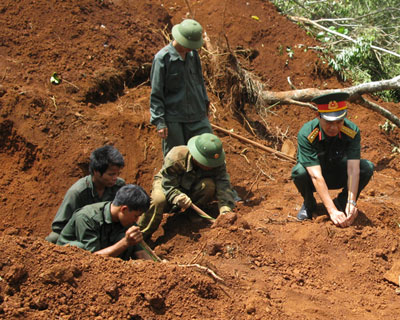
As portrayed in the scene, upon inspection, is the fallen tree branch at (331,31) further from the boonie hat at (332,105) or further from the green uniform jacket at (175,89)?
the boonie hat at (332,105)

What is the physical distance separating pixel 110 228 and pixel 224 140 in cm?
333

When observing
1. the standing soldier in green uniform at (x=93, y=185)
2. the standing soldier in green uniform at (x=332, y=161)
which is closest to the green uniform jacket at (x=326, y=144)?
the standing soldier in green uniform at (x=332, y=161)

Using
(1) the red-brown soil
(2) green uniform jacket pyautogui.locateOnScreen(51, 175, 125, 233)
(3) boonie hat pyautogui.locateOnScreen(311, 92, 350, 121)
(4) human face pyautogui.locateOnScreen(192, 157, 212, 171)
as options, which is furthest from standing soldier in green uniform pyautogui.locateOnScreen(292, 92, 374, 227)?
(2) green uniform jacket pyautogui.locateOnScreen(51, 175, 125, 233)

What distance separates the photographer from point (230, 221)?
13.2ft

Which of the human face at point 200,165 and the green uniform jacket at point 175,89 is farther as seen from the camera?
the green uniform jacket at point 175,89

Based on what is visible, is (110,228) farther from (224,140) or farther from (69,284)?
(224,140)

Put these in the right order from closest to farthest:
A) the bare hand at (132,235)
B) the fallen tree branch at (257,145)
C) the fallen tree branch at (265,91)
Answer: the bare hand at (132,235) < the fallen tree branch at (257,145) < the fallen tree branch at (265,91)

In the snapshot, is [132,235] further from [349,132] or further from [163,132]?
[349,132]

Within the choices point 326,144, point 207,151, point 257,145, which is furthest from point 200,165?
point 257,145

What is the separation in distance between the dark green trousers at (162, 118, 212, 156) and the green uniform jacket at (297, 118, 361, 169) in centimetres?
135

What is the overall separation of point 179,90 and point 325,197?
2000 mm

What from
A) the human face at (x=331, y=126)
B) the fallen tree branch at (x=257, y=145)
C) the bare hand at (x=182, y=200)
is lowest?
the fallen tree branch at (x=257, y=145)

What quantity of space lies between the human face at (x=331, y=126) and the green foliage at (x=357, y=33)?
4.53 meters

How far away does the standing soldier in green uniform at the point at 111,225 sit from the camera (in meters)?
3.38
